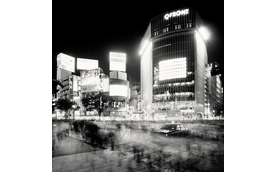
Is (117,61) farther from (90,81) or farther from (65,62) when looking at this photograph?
(90,81)

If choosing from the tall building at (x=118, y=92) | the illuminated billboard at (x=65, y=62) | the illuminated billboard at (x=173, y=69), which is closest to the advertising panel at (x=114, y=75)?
the tall building at (x=118, y=92)

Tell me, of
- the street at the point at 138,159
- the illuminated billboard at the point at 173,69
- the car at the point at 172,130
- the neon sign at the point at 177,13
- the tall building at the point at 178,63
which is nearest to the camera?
the street at the point at 138,159

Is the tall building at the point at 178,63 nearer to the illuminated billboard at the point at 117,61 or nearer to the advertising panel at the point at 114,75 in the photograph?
the advertising panel at the point at 114,75

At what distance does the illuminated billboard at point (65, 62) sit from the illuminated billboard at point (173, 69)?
26.7 meters

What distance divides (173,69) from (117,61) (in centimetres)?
1920

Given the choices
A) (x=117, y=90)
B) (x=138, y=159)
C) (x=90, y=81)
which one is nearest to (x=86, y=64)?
(x=90, y=81)

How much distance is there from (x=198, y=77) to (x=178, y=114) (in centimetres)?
1425

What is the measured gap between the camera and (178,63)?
1988 inches

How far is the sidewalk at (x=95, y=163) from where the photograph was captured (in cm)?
455

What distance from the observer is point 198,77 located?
171 feet
